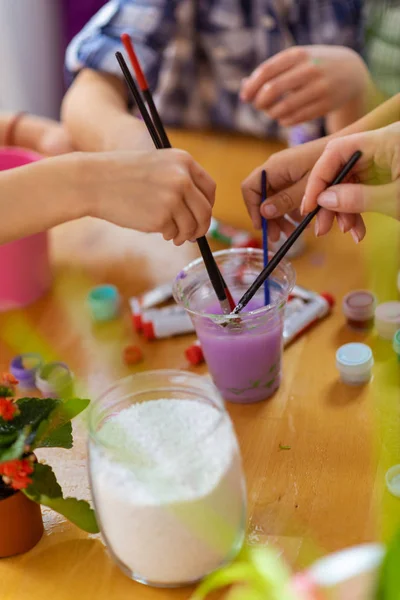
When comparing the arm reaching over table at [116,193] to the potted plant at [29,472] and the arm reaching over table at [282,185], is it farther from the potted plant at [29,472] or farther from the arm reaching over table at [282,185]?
the potted plant at [29,472]

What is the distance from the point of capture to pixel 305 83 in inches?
44.8

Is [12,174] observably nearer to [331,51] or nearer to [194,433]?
[194,433]

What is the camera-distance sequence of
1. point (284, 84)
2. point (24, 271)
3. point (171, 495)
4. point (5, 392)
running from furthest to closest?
point (284, 84)
point (24, 271)
point (5, 392)
point (171, 495)

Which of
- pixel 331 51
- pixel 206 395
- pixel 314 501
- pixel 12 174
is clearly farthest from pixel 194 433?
pixel 331 51

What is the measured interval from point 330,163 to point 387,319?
0.60 feet

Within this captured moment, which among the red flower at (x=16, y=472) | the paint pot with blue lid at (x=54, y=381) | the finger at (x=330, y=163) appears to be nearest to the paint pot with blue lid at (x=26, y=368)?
the paint pot with blue lid at (x=54, y=381)

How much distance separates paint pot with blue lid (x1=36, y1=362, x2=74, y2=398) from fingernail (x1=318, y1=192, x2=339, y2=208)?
1.07 ft

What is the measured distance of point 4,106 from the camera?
223cm

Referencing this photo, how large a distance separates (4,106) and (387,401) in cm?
176

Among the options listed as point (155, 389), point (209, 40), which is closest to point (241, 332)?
point (155, 389)

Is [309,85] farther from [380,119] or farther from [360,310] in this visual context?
[360,310]

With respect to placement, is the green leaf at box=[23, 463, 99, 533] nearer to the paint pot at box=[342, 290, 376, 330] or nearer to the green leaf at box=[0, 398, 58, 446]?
the green leaf at box=[0, 398, 58, 446]

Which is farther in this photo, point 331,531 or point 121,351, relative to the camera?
point 121,351

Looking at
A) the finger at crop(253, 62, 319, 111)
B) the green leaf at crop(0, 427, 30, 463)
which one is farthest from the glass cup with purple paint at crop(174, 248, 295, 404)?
the finger at crop(253, 62, 319, 111)
